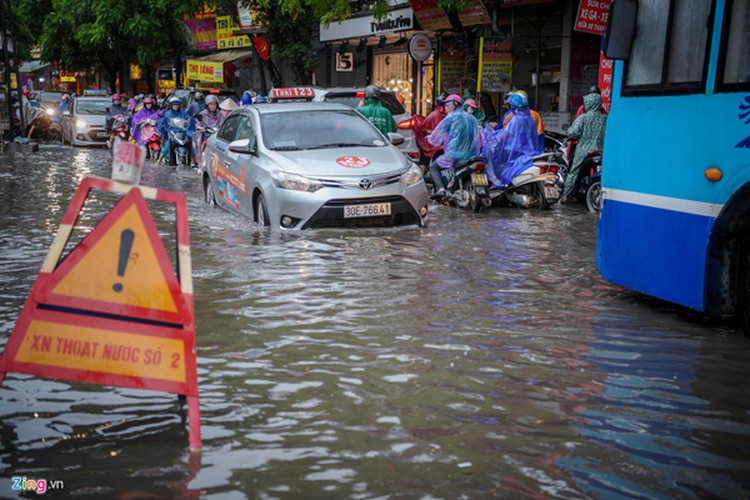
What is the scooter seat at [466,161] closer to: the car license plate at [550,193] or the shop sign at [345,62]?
the car license plate at [550,193]

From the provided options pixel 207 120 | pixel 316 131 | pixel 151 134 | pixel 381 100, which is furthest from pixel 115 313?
pixel 151 134

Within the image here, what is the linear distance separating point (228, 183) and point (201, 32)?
108ft

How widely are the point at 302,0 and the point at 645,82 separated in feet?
69.6

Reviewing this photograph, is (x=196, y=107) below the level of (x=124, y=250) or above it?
below

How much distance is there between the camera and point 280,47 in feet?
107

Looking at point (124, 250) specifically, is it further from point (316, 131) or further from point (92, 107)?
point (92, 107)

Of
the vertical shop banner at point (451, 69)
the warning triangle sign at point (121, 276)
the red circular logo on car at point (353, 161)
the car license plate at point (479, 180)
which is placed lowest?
the car license plate at point (479, 180)

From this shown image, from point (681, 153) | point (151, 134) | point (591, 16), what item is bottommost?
point (151, 134)

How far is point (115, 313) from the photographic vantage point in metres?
4.54

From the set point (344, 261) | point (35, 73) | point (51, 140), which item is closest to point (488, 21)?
point (344, 261)

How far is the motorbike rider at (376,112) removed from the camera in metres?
17.6

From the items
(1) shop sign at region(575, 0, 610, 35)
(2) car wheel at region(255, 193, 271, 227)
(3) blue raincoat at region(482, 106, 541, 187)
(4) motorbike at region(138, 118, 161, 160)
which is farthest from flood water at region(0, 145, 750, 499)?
(4) motorbike at region(138, 118, 161, 160)

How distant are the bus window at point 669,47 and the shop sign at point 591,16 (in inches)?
470

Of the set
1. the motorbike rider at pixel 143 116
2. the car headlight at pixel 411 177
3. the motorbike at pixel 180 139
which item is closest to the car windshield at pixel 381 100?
the motorbike at pixel 180 139
